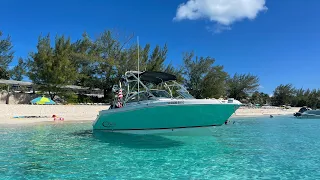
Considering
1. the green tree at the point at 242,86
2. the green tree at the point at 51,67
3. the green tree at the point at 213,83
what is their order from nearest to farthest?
the green tree at the point at 51,67
the green tree at the point at 213,83
the green tree at the point at 242,86

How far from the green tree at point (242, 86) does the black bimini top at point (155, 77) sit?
62582 millimetres

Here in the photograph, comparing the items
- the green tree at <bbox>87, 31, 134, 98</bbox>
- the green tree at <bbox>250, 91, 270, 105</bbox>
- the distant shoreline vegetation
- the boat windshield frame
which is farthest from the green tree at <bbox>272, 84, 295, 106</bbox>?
the boat windshield frame

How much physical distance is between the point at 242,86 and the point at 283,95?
22763 mm

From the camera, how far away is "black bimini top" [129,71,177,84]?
1444 centimetres

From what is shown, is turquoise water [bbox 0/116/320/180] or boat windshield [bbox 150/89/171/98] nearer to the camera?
turquoise water [bbox 0/116/320/180]

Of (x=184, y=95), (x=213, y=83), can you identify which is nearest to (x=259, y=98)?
(x=213, y=83)

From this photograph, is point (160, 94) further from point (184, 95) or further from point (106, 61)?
point (106, 61)

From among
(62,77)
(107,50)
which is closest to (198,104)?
(62,77)

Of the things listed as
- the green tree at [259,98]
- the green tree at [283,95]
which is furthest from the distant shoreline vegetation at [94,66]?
the green tree at [283,95]

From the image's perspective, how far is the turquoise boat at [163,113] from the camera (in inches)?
461

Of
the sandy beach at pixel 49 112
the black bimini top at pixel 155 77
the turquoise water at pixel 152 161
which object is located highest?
the black bimini top at pixel 155 77

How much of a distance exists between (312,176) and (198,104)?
525cm

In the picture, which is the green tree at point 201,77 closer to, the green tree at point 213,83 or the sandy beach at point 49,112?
the green tree at point 213,83

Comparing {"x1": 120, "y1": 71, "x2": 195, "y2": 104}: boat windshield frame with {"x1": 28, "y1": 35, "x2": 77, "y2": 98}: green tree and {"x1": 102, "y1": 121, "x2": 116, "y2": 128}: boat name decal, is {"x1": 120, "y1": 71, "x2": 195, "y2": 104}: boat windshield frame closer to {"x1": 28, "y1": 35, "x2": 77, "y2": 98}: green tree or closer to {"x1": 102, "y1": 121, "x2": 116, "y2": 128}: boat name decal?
{"x1": 102, "y1": 121, "x2": 116, "y2": 128}: boat name decal
